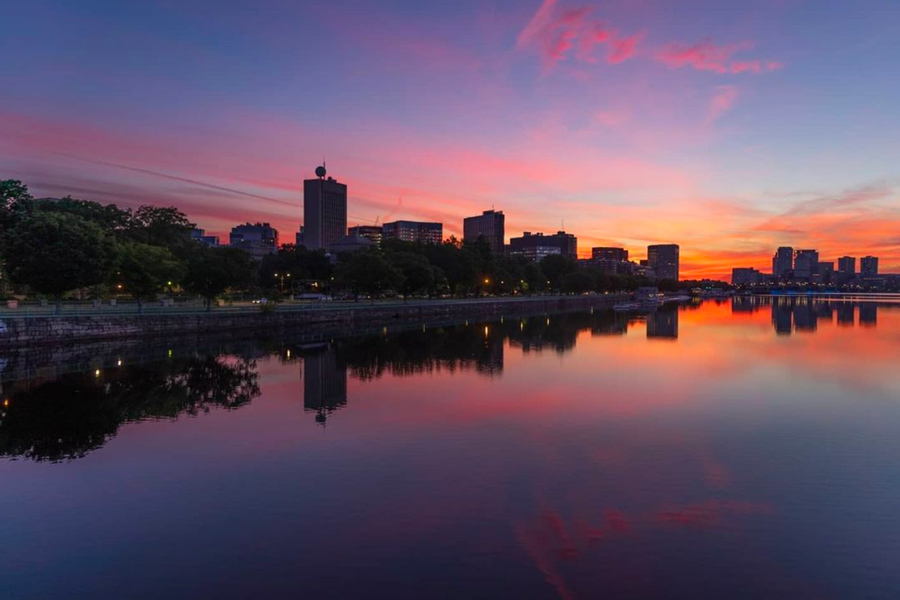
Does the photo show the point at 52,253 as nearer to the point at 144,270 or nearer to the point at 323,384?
the point at 144,270

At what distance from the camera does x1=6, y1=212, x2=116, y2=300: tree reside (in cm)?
4941

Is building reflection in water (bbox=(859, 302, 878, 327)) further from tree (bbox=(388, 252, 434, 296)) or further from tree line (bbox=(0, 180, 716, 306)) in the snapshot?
tree line (bbox=(0, 180, 716, 306))

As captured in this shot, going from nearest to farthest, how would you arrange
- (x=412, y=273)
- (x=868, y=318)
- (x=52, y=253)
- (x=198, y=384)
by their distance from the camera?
(x=198, y=384), (x=52, y=253), (x=412, y=273), (x=868, y=318)

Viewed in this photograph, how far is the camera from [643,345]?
6181 centimetres

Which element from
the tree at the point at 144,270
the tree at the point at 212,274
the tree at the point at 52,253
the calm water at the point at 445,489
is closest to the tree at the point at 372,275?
the tree at the point at 144,270

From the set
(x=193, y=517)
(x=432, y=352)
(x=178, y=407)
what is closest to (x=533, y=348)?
(x=432, y=352)

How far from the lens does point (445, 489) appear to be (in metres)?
16.6

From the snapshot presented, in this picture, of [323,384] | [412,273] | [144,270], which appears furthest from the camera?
[412,273]

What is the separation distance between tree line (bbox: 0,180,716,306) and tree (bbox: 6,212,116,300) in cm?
8

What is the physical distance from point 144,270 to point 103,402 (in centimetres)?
4132

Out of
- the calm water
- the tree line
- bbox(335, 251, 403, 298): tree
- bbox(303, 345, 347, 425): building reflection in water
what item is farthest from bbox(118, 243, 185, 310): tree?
the calm water

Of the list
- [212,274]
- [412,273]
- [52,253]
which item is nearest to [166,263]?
[212,274]

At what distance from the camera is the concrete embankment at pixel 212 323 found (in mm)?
45594

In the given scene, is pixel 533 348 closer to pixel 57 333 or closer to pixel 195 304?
pixel 57 333
